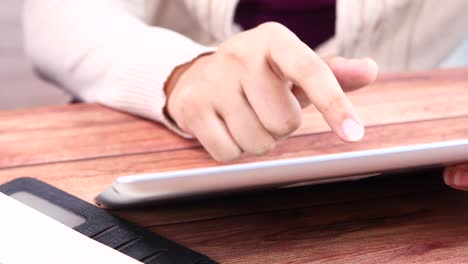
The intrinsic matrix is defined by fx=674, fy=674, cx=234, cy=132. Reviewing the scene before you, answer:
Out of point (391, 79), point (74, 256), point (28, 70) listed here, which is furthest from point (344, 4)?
point (28, 70)

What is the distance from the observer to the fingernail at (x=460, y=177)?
0.59 meters

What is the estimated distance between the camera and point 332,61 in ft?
2.15

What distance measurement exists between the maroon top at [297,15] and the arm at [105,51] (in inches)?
9.2

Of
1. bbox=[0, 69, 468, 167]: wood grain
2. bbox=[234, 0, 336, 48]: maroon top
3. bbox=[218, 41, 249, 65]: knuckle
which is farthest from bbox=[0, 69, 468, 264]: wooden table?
bbox=[234, 0, 336, 48]: maroon top

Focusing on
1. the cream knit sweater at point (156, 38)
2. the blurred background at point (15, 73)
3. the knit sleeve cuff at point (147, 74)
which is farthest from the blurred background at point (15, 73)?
the knit sleeve cuff at point (147, 74)

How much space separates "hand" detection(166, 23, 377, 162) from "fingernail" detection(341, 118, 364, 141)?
0.04m

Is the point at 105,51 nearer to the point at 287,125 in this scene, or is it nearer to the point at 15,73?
the point at 287,125

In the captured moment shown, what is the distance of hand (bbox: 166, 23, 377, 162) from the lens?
1.96 ft

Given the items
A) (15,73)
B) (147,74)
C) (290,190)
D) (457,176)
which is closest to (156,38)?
(147,74)

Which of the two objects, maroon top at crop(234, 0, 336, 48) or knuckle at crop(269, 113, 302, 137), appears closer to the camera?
knuckle at crop(269, 113, 302, 137)

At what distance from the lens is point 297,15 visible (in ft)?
4.01

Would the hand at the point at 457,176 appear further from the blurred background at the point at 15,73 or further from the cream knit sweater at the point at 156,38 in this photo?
the blurred background at the point at 15,73

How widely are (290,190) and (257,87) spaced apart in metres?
0.10

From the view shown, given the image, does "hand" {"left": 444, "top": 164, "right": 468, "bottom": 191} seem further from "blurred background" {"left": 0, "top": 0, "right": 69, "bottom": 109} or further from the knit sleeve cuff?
"blurred background" {"left": 0, "top": 0, "right": 69, "bottom": 109}
